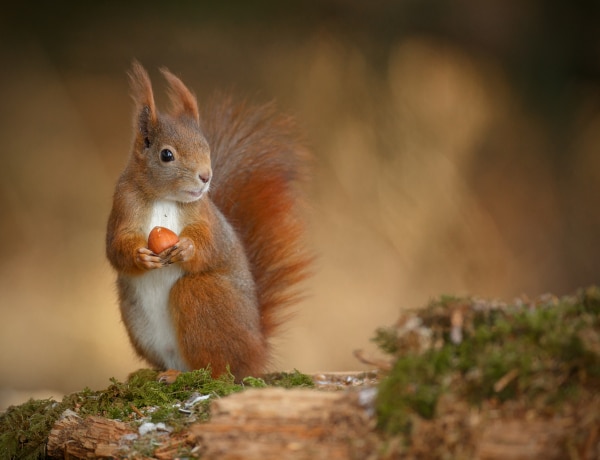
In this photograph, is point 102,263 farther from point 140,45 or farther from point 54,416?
point 54,416

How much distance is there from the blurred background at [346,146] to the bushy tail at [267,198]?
4.19 feet

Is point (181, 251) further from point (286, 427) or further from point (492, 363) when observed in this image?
point (492, 363)

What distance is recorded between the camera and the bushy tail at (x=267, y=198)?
7.73 feet

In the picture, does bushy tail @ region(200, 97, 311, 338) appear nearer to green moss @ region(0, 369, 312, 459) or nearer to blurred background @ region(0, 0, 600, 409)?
green moss @ region(0, 369, 312, 459)

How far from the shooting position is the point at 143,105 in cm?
202

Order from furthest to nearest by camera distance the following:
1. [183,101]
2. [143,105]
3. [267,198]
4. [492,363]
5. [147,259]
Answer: [267,198] → [183,101] → [143,105] → [147,259] → [492,363]

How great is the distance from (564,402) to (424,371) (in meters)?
0.20

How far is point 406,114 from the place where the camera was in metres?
3.91

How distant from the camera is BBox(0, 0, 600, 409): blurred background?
3693 millimetres

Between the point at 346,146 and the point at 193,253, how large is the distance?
2054mm

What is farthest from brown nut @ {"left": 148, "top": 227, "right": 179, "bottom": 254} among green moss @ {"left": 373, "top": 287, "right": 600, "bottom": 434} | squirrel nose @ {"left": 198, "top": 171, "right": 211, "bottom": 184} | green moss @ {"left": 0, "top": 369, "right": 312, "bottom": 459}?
green moss @ {"left": 373, "top": 287, "right": 600, "bottom": 434}

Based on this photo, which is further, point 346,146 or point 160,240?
point 346,146

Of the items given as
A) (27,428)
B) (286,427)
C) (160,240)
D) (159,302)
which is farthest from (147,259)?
(286,427)

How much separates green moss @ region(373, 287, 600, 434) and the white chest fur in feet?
3.32
